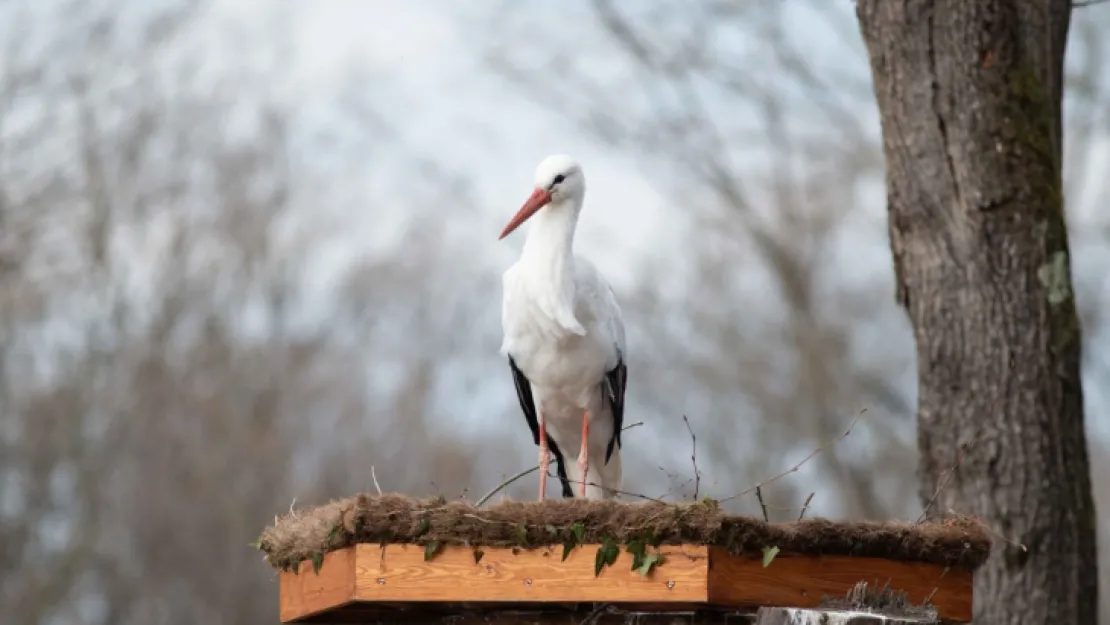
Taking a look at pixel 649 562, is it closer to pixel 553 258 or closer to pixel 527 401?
pixel 553 258

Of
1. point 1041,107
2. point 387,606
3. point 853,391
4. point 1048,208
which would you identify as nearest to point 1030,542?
point 1048,208

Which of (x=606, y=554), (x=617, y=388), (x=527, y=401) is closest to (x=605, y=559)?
(x=606, y=554)

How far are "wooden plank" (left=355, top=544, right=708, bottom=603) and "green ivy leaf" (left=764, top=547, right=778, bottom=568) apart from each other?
0.20 meters

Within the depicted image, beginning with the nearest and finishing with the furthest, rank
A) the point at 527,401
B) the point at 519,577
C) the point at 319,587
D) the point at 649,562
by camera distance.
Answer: the point at 649,562 < the point at 519,577 < the point at 319,587 < the point at 527,401

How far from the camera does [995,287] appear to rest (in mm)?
5852

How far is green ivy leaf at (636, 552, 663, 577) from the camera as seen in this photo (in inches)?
151

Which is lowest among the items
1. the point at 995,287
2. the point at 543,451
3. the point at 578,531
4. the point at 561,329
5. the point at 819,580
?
the point at 819,580

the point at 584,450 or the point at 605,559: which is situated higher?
the point at 584,450

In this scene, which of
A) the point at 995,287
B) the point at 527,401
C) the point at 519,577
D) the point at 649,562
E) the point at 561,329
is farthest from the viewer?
the point at 527,401

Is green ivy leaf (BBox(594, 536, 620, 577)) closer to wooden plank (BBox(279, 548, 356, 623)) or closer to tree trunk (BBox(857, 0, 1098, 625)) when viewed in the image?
wooden plank (BBox(279, 548, 356, 623))

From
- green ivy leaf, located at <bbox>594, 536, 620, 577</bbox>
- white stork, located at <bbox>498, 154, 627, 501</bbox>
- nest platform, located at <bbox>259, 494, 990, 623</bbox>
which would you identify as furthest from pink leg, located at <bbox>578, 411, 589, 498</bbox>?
green ivy leaf, located at <bbox>594, 536, 620, 577</bbox>

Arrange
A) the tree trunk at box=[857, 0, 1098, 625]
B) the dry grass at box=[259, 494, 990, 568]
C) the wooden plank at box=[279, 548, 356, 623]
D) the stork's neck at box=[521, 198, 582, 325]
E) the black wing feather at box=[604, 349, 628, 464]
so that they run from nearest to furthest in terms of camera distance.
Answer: the dry grass at box=[259, 494, 990, 568]
the wooden plank at box=[279, 548, 356, 623]
the stork's neck at box=[521, 198, 582, 325]
the tree trunk at box=[857, 0, 1098, 625]
the black wing feather at box=[604, 349, 628, 464]

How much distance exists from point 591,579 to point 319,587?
933 mm

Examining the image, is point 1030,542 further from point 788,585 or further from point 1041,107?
point 788,585
